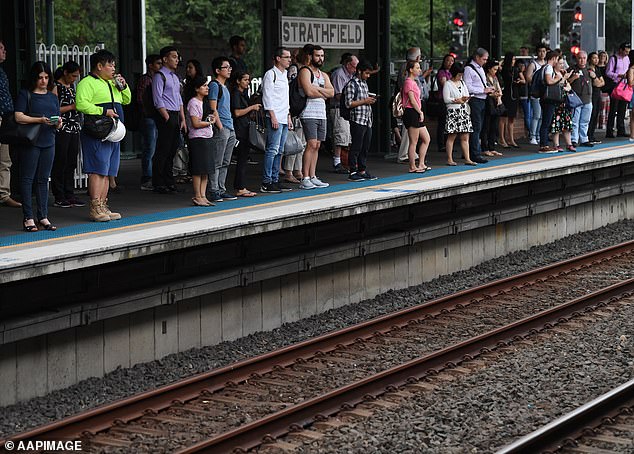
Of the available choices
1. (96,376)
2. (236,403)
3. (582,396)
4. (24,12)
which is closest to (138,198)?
(24,12)

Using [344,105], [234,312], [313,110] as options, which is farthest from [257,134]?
[234,312]

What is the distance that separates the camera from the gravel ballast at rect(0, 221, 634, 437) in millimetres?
8984

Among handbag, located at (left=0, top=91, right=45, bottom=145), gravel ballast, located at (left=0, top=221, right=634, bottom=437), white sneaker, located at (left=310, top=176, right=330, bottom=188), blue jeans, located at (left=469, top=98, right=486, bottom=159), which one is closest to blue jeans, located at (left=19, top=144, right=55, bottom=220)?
handbag, located at (left=0, top=91, right=45, bottom=145)

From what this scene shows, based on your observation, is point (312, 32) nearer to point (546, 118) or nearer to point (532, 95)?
point (546, 118)

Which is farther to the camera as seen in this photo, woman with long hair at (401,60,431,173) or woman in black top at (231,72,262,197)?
woman with long hair at (401,60,431,173)

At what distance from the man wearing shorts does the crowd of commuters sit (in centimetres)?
1

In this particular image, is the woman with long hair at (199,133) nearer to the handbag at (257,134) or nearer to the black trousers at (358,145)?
the handbag at (257,134)

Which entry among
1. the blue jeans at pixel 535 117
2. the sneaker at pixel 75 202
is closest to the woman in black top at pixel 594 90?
the blue jeans at pixel 535 117

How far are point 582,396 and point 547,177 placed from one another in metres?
7.74

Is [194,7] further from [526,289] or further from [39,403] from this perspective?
[39,403]

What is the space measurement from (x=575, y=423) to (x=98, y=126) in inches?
216

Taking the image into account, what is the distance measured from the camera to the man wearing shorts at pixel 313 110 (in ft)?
47.7

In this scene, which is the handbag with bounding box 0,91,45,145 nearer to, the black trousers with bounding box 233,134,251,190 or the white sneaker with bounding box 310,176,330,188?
the black trousers with bounding box 233,134,251,190

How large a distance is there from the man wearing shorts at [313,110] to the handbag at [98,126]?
353 cm
